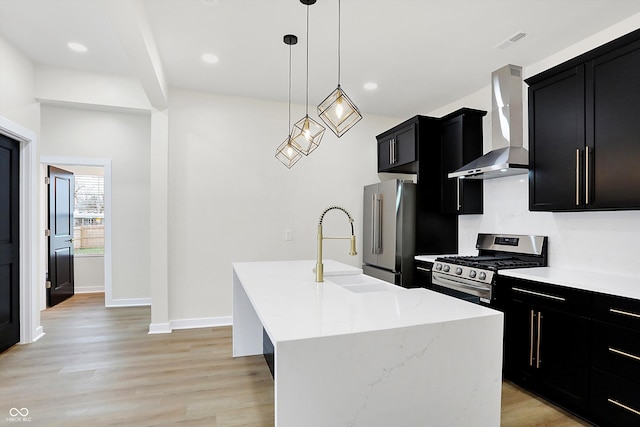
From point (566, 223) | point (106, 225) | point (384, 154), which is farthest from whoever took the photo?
point (106, 225)

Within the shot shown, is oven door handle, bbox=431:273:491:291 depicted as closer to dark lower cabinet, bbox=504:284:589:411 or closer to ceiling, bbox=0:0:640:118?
dark lower cabinet, bbox=504:284:589:411

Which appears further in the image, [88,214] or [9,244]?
[88,214]

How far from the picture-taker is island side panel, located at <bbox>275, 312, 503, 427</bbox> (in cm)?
113

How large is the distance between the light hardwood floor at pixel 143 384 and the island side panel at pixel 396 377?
1.14 metres

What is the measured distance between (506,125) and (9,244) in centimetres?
480

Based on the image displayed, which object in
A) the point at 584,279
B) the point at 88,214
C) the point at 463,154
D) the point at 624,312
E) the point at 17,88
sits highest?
the point at 17,88

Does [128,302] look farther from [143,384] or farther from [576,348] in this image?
[576,348]

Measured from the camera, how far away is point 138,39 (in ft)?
7.66

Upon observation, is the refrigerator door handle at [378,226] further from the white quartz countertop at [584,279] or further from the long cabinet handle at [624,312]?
the long cabinet handle at [624,312]

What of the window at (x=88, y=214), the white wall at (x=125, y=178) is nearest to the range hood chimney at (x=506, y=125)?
the white wall at (x=125, y=178)

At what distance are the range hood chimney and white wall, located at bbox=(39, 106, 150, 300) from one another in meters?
4.46

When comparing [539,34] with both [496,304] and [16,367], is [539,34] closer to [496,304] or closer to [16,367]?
[496,304]

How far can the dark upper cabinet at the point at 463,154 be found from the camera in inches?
143

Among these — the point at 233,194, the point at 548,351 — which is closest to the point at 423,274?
the point at 548,351
